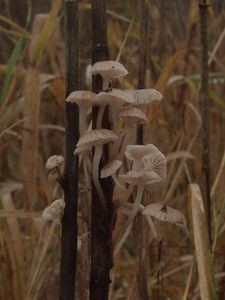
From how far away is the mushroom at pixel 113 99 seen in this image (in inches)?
26.9

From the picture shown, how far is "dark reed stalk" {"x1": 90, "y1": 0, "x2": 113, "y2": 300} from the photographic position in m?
0.75

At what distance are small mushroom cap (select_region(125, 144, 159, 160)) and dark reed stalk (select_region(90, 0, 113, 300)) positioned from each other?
0.05 metres

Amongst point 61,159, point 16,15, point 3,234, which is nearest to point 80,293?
point 3,234

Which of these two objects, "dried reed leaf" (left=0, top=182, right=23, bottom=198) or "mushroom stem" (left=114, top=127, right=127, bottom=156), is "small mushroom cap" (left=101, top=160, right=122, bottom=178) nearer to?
"mushroom stem" (left=114, top=127, right=127, bottom=156)

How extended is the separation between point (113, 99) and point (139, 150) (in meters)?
0.07

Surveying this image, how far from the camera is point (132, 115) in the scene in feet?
2.33

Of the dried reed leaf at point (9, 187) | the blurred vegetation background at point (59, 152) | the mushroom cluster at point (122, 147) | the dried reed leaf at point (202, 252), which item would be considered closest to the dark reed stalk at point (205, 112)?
the blurred vegetation background at point (59, 152)

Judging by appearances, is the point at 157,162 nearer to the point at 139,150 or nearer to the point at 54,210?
the point at 139,150

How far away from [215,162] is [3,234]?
33.7 inches

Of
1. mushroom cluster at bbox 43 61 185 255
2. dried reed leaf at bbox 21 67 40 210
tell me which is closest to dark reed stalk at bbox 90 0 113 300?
mushroom cluster at bbox 43 61 185 255

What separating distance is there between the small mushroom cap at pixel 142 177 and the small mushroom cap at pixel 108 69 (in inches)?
5.1

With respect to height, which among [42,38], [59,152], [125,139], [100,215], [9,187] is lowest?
[59,152]

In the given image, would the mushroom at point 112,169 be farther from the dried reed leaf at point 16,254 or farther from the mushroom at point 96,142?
the dried reed leaf at point 16,254

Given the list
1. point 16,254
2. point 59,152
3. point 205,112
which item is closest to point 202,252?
point 205,112
